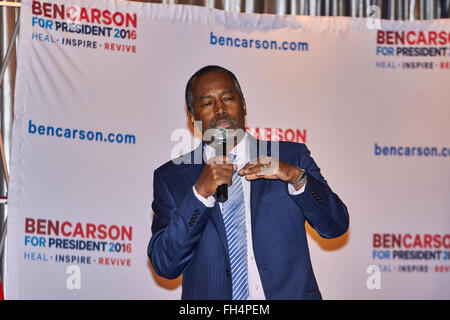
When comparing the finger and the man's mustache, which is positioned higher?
the man's mustache

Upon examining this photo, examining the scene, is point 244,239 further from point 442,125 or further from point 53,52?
point 442,125

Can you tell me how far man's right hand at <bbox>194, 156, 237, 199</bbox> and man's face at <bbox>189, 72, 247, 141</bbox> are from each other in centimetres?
36

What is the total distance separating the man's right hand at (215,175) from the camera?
2.72 metres

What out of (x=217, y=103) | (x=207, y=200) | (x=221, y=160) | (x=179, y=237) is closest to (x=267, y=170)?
(x=221, y=160)

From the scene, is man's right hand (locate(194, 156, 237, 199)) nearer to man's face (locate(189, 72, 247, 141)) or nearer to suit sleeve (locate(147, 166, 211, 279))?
suit sleeve (locate(147, 166, 211, 279))

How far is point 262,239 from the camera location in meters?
2.91

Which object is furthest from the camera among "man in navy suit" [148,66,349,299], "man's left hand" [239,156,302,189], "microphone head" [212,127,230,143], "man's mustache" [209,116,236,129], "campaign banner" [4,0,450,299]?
"campaign banner" [4,0,450,299]

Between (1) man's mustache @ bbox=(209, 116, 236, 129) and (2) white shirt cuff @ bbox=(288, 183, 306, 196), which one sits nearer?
(2) white shirt cuff @ bbox=(288, 183, 306, 196)

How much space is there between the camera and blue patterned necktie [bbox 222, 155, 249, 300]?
2.86m

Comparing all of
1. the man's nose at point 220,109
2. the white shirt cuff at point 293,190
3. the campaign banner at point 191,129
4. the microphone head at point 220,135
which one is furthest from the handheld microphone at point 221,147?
the campaign banner at point 191,129

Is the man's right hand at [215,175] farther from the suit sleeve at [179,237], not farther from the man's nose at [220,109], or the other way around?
the man's nose at [220,109]

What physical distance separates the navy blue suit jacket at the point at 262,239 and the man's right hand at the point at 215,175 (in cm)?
9

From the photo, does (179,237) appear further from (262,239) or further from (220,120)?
(220,120)

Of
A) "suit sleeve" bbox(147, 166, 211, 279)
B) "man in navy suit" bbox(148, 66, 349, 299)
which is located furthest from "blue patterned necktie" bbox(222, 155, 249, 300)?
"suit sleeve" bbox(147, 166, 211, 279)
